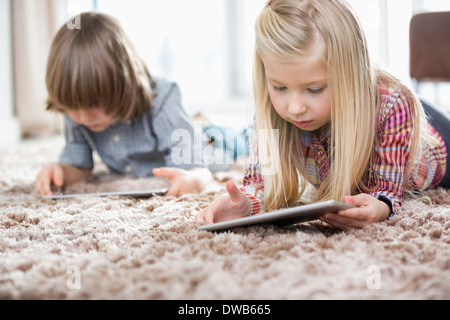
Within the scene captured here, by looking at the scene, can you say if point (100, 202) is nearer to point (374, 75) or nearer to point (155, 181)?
point (155, 181)

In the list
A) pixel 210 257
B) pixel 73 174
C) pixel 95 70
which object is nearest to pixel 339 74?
pixel 210 257

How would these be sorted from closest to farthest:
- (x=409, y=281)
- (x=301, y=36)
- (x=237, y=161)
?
(x=409, y=281)
(x=301, y=36)
(x=237, y=161)

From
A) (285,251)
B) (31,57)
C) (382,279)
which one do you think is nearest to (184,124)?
(285,251)

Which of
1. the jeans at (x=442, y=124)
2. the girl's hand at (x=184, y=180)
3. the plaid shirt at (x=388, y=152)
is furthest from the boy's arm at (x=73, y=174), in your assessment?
the jeans at (x=442, y=124)

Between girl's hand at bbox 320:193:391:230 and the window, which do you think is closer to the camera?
girl's hand at bbox 320:193:391:230

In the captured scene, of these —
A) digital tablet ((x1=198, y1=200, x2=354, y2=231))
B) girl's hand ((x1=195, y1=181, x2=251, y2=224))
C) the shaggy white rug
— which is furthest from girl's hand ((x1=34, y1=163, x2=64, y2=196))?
digital tablet ((x1=198, y1=200, x2=354, y2=231))

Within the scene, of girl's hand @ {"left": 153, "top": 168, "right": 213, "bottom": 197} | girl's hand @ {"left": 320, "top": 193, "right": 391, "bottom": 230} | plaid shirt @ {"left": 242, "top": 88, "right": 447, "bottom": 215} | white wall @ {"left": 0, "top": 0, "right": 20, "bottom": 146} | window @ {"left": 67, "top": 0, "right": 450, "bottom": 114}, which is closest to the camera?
girl's hand @ {"left": 320, "top": 193, "right": 391, "bottom": 230}

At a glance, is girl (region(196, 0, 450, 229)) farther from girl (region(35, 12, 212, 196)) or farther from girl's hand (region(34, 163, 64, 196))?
girl's hand (region(34, 163, 64, 196))

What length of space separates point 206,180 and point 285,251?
57 cm

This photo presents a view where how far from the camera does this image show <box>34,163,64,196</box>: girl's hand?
119 cm

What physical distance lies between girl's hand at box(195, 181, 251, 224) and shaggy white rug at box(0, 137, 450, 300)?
30mm

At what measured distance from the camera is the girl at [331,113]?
80 centimetres

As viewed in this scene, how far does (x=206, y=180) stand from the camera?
1200mm

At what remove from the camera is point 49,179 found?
1229 millimetres
